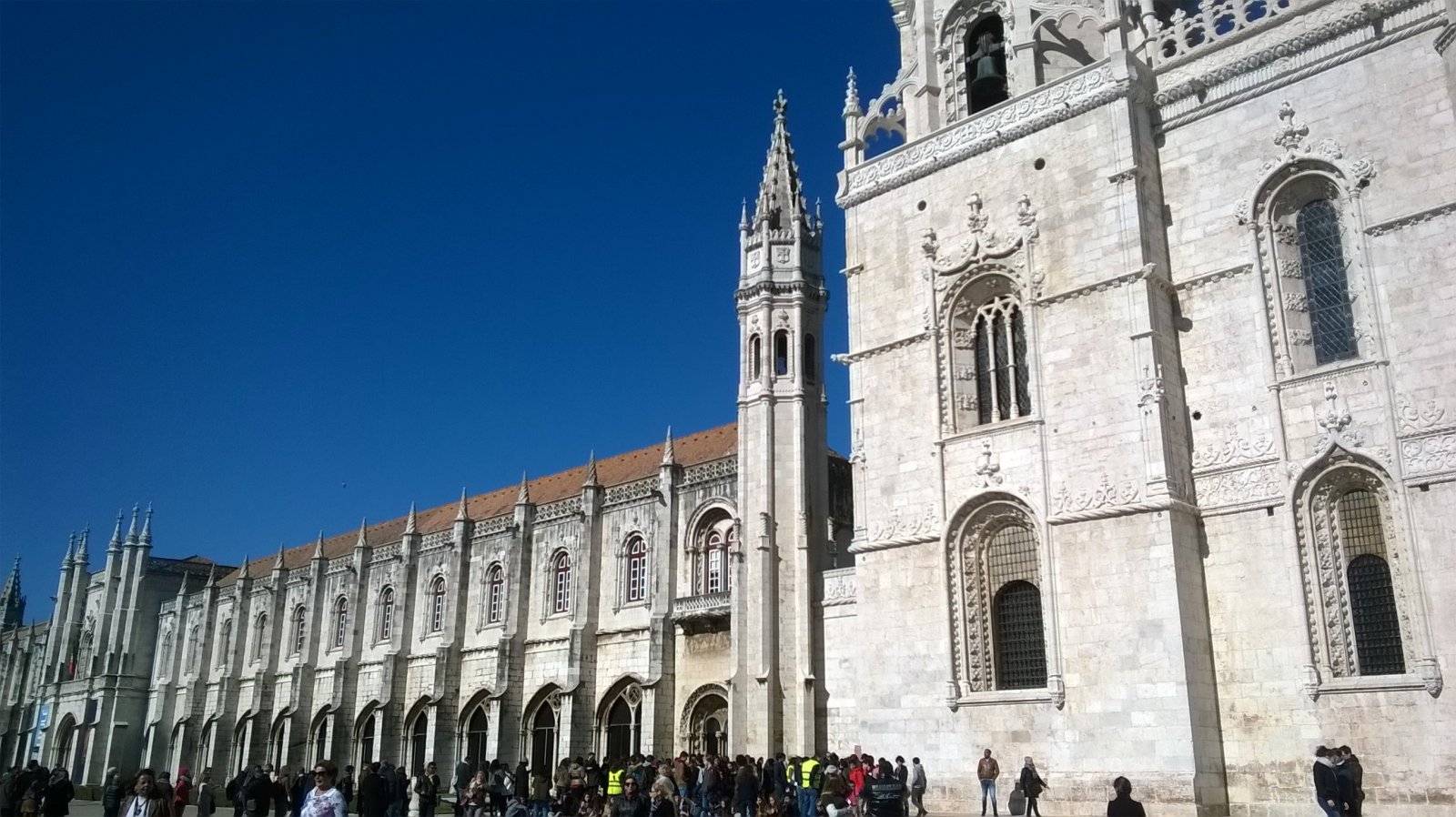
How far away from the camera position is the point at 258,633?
51781 millimetres

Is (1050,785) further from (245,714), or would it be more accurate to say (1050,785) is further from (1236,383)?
(245,714)

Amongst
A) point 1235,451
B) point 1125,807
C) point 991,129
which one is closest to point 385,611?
point 991,129

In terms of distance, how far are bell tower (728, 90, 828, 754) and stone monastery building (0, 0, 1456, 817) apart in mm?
94

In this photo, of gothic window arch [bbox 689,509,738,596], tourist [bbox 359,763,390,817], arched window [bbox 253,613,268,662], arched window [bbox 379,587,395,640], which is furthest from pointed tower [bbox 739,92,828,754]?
arched window [bbox 253,613,268,662]

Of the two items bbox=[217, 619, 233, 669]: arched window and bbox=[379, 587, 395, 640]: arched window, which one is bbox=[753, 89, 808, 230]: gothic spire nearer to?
bbox=[379, 587, 395, 640]: arched window

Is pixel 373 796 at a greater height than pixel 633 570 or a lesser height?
lesser

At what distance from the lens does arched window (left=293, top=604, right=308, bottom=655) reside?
48.8m

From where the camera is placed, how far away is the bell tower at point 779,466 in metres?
26.1

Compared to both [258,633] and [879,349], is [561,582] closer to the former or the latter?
[879,349]

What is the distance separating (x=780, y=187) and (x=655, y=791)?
2052 cm

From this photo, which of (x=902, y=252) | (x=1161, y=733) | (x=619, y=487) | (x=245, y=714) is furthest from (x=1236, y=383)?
(x=245, y=714)

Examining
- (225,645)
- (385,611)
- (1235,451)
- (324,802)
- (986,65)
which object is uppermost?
(986,65)

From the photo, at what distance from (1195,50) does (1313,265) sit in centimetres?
437

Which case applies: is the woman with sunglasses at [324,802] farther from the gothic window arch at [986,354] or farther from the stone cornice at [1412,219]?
the stone cornice at [1412,219]
